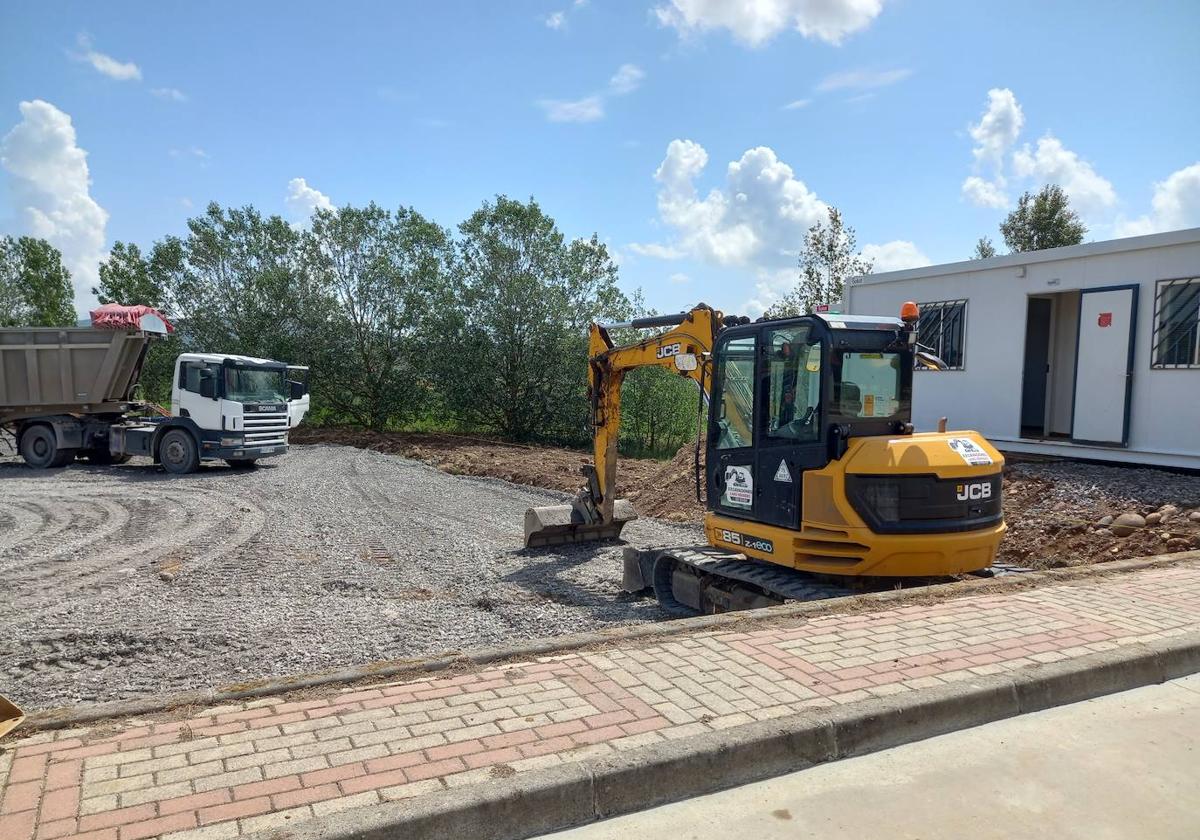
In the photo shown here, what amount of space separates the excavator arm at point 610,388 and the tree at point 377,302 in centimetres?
1744

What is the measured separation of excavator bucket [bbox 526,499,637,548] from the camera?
10617 millimetres

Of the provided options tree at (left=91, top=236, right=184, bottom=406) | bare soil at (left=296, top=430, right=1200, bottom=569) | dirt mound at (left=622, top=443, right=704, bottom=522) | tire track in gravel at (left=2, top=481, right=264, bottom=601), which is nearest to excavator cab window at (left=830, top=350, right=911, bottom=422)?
bare soil at (left=296, top=430, right=1200, bottom=569)

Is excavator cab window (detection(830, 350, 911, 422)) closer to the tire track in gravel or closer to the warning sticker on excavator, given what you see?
the warning sticker on excavator

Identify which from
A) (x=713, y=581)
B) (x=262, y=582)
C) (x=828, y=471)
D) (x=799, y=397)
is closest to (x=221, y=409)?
(x=262, y=582)

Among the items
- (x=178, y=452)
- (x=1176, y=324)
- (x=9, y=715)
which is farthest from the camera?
(x=178, y=452)

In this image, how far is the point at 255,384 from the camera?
1827 centimetres

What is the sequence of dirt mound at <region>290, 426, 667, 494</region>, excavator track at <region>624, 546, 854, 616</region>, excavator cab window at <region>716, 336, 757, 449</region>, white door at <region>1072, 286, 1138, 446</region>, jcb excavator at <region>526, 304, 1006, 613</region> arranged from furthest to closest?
dirt mound at <region>290, 426, 667, 494</region> → white door at <region>1072, 286, 1138, 446</region> → excavator cab window at <region>716, 336, 757, 449</region> → excavator track at <region>624, 546, 854, 616</region> → jcb excavator at <region>526, 304, 1006, 613</region>

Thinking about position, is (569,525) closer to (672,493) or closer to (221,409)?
(672,493)

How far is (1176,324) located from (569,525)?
8510mm

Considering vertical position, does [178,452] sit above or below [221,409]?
below

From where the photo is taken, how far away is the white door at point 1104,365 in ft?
38.4

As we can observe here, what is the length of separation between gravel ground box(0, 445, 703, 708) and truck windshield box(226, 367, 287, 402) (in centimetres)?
280

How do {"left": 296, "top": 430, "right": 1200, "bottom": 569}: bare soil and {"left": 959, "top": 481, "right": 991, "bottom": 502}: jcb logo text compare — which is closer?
{"left": 959, "top": 481, "right": 991, "bottom": 502}: jcb logo text

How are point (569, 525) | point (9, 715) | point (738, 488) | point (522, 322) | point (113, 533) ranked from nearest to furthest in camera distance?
point (9, 715)
point (738, 488)
point (569, 525)
point (113, 533)
point (522, 322)
